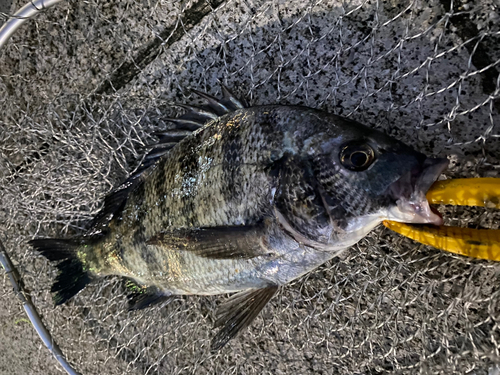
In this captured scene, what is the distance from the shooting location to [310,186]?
3.45 ft

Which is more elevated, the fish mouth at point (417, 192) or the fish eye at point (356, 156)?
the fish eye at point (356, 156)

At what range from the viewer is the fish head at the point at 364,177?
0.94 meters

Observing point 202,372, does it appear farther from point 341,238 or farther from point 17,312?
point 17,312

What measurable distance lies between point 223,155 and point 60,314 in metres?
1.84

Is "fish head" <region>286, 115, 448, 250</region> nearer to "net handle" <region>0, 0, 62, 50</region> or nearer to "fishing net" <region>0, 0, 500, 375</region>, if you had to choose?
"fishing net" <region>0, 0, 500, 375</region>

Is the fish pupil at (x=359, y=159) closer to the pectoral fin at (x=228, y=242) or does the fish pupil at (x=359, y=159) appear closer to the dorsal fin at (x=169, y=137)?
the pectoral fin at (x=228, y=242)

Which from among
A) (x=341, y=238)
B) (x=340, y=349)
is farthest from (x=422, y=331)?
(x=341, y=238)

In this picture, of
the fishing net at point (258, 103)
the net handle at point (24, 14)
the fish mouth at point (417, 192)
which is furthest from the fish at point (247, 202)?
the net handle at point (24, 14)

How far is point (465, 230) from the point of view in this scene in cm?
107

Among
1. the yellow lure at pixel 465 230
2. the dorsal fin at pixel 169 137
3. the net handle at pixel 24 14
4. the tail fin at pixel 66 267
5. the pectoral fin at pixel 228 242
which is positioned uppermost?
the net handle at pixel 24 14

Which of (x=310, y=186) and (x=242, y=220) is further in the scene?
(x=242, y=220)

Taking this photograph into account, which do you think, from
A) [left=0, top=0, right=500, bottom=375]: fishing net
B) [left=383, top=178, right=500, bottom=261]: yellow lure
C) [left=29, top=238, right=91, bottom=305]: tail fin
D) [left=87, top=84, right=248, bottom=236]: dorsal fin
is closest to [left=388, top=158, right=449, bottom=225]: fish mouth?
[left=383, top=178, right=500, bottom=261]: yellow lure

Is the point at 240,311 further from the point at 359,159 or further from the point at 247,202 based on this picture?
the point at 359,159

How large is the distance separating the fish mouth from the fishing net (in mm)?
405
